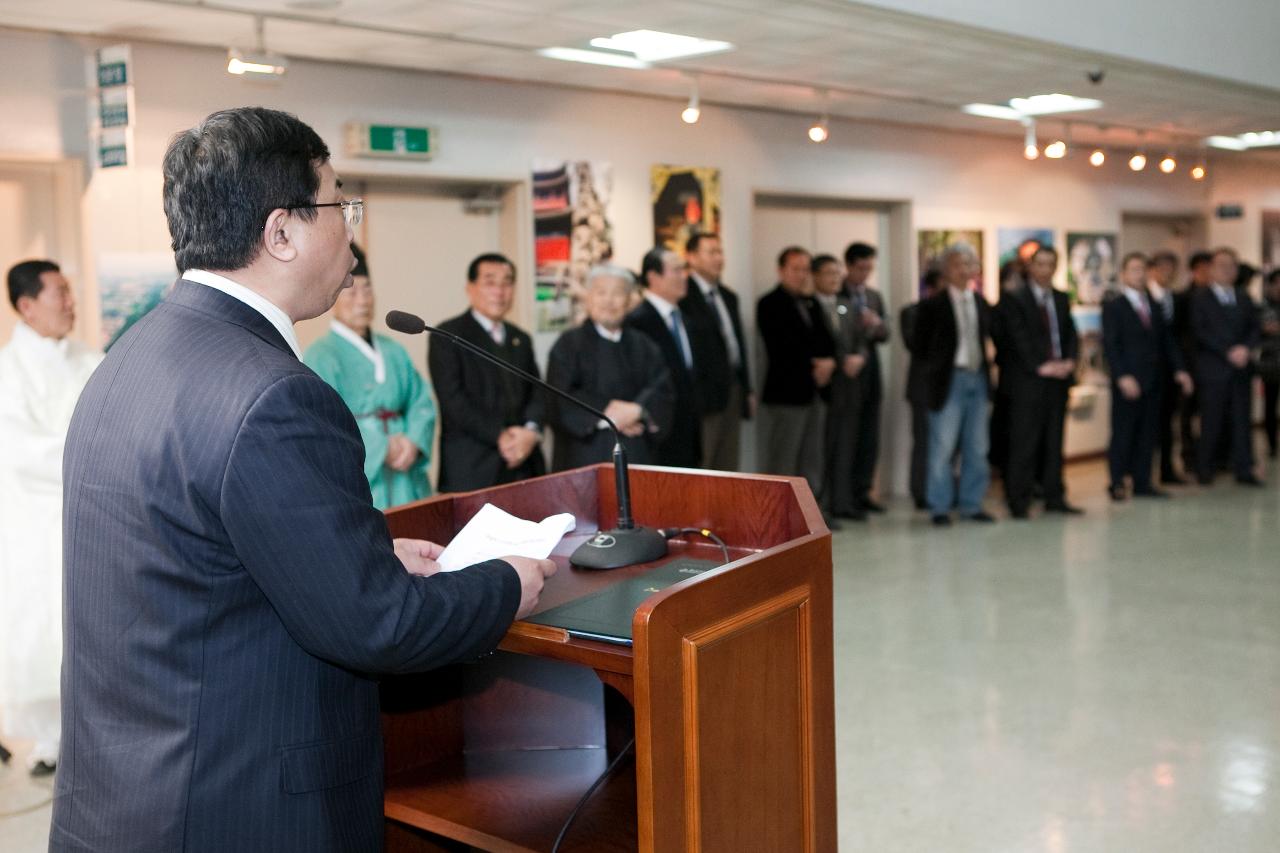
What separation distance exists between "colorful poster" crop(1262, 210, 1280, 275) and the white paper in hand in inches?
488

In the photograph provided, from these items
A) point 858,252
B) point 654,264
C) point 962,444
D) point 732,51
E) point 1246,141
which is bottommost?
point 962,444

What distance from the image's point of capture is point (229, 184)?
149 centimetres

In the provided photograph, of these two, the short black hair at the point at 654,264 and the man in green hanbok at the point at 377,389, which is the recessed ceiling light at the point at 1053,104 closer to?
the short black hair at the point at 654,264

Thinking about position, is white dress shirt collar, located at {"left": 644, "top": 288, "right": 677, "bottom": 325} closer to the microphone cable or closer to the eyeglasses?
the microphone cable

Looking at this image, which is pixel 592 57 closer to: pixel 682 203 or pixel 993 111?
pixel 682 203

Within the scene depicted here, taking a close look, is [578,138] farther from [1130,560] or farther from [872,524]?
[1130,560]

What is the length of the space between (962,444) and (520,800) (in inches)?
245

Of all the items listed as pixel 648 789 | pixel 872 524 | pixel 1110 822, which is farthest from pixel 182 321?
pixel 872 524

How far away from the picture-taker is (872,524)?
25.7 ft

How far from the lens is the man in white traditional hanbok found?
3885 millimetres

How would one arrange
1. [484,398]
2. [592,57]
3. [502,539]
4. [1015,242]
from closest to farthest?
1. [502,539]
2. [484,398]
3. [592,57]
4. [1015,242]

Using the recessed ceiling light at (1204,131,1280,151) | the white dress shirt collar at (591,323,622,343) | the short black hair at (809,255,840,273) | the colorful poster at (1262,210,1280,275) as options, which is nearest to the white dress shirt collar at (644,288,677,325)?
the white dress shirt collar at (591,323,622,343)

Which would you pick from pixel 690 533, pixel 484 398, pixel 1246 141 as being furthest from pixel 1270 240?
pixel 690 533

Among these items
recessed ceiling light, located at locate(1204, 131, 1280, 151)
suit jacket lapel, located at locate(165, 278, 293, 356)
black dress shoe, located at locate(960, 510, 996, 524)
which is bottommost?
black dress shoe, located at locate(960, 510, 996, 524)
